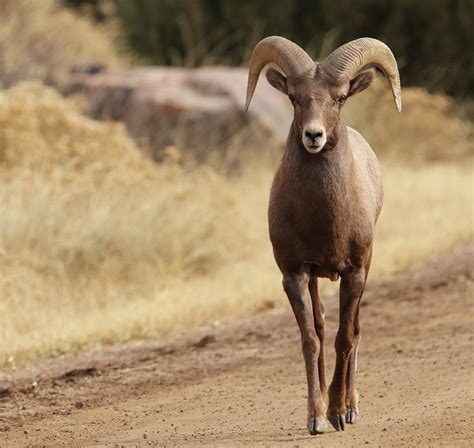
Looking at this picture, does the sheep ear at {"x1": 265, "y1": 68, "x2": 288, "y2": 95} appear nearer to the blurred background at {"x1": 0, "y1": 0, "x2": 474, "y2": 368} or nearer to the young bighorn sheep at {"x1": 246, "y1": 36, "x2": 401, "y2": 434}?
the young bighorn sheep at {"x1": 246, "y1": 36, "x2": 401, "y2": 434}

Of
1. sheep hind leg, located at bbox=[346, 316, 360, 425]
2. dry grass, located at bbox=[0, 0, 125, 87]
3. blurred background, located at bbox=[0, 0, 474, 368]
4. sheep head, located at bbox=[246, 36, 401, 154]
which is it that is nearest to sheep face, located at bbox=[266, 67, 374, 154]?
sheep head, located at bbox=[246, 36, 401, 154]

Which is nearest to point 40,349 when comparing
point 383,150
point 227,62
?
point 383,150

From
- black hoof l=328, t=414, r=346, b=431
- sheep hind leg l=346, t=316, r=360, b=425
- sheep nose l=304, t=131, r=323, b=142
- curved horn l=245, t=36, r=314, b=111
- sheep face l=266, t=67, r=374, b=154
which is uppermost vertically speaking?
curved horn l=245, t=36, r=314, b=111

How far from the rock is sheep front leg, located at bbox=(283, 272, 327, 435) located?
9273mm

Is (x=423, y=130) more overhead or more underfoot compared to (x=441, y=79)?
more underfoot

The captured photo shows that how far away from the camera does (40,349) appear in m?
10.5

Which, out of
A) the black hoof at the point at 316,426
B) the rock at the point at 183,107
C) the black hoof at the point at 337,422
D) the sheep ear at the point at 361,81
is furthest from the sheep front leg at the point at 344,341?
the rock at the point at 183,107

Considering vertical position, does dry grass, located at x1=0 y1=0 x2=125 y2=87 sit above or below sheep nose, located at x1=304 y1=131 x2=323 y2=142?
above

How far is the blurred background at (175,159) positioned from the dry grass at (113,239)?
0.07ft

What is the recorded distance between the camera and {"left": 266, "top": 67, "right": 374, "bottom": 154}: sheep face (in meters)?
6.96

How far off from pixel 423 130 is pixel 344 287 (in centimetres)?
1369

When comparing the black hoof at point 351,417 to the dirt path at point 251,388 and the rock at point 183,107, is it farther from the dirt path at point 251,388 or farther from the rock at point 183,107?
the rock at point 183,107

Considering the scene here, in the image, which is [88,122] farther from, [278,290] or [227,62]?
[227,62]

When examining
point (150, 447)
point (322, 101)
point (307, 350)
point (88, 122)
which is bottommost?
point (150, 447)
